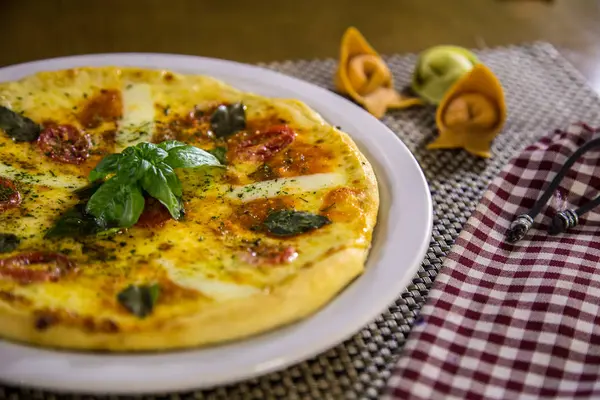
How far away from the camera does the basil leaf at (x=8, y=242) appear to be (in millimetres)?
2604

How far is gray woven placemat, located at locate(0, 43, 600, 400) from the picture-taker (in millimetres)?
2410

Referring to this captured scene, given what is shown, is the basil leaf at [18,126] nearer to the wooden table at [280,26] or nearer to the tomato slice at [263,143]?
the tomato slice at [263,143]

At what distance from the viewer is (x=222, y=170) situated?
3186mm

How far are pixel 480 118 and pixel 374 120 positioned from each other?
2.37 ft

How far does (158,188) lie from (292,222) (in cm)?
53

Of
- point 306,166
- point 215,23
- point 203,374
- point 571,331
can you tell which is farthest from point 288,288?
point 215,23

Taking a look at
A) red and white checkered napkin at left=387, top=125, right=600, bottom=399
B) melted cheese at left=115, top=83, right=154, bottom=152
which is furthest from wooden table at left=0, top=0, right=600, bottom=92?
red and white checkered napkin at left=387, top=125, right=600, bottom=399

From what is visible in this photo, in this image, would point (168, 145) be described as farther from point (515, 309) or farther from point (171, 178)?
point (515, 309)

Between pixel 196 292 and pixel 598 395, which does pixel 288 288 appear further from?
pixel 598 395

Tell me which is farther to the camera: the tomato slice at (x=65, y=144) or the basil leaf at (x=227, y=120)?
the basil leaf at (x=227, y=120)

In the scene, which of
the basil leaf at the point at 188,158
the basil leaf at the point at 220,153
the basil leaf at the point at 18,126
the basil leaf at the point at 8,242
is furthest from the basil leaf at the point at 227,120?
the basil leaf at the point at 8,242

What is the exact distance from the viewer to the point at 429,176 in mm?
3670

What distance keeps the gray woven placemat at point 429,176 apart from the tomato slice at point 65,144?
1192mm

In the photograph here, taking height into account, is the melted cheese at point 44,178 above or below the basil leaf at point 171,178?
below
